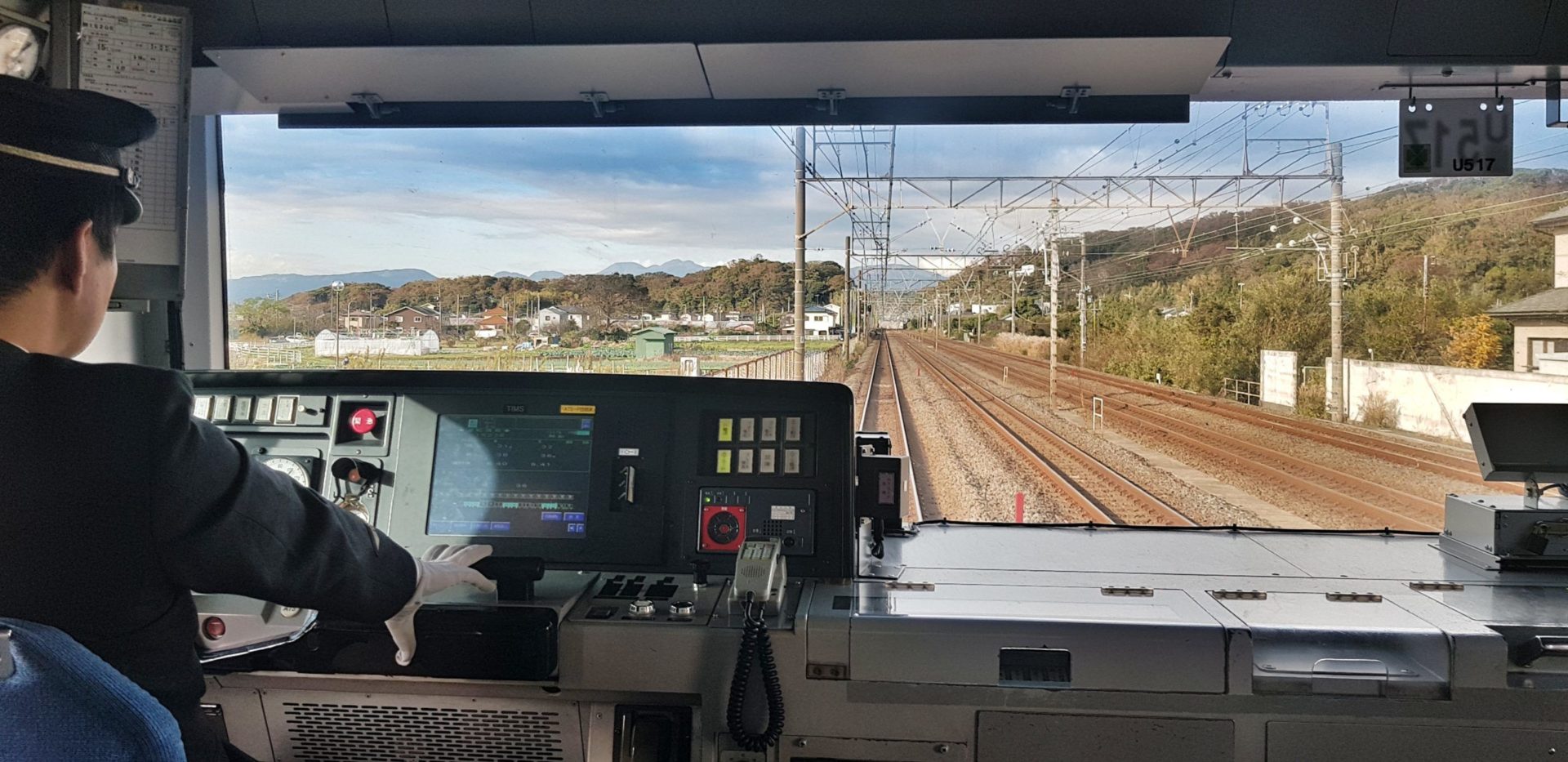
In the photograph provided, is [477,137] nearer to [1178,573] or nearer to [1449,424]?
[1178,573]

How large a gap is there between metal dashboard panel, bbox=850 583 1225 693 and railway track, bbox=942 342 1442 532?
3.64 feet

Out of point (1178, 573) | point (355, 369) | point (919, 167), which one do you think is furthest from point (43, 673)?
point (919, 167)

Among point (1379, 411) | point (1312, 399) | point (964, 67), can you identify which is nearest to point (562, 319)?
point (964, 67)

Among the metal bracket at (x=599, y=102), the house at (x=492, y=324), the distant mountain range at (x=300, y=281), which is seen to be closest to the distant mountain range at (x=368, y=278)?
the distant mountain range at (x=300, y=281)

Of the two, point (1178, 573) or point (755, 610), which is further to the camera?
point (1178, 573)

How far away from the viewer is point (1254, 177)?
92.7 inches

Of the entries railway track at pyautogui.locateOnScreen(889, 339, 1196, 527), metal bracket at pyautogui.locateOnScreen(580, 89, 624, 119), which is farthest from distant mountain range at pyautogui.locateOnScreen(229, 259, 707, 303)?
railway track at pyautogui.locateOnScreen(889, 339, 1196, 527)

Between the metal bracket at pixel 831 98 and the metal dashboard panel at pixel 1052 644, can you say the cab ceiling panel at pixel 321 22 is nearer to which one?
the metal bracket at pixel 831 98

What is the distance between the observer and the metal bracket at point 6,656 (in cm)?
65

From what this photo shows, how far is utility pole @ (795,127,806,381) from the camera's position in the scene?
2328 mm

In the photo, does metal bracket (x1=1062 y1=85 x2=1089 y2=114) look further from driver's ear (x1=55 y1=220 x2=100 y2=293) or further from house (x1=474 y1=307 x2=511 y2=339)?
A: driver's ear (x1=55 y1=220 x2=100 y2=293)

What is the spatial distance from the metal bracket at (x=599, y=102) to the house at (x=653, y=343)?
58 cm

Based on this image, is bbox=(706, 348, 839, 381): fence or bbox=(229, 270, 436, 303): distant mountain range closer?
bbox=(706, 348, 839, 381): fence

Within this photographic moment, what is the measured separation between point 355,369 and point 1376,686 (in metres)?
2.04
